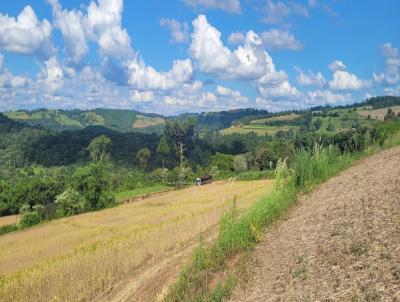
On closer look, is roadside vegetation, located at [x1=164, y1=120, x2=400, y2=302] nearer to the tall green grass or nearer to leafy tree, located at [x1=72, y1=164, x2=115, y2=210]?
the tall green grass

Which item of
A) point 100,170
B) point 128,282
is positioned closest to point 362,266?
point 128,282

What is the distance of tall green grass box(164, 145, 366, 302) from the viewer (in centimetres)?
1102

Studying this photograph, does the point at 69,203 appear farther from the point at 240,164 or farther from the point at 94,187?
the point at 240,164

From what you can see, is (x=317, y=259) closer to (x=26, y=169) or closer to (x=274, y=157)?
(x=274, y=157)

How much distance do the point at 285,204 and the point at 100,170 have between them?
2842 inches

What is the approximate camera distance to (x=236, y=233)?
45.3 ft

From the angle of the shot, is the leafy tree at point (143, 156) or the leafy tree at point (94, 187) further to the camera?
the leafy tree at point (143, 156)

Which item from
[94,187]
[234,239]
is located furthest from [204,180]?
[234,239]

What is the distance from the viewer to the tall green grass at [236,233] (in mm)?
11023

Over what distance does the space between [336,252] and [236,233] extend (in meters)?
4.53

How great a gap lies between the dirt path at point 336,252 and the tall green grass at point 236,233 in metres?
0.53

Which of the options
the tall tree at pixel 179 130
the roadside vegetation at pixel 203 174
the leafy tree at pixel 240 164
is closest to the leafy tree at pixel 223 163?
the roadside vegetation at pixel 203 174

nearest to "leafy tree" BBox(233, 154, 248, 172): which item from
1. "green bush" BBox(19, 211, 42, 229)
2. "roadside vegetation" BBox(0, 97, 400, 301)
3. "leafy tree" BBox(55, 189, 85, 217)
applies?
"roadside vegetation" BBox(0, 97, 400, 301)

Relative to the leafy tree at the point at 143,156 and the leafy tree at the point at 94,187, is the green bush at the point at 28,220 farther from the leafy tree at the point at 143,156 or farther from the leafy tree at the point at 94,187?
the leafy tree at the point at 143,156
